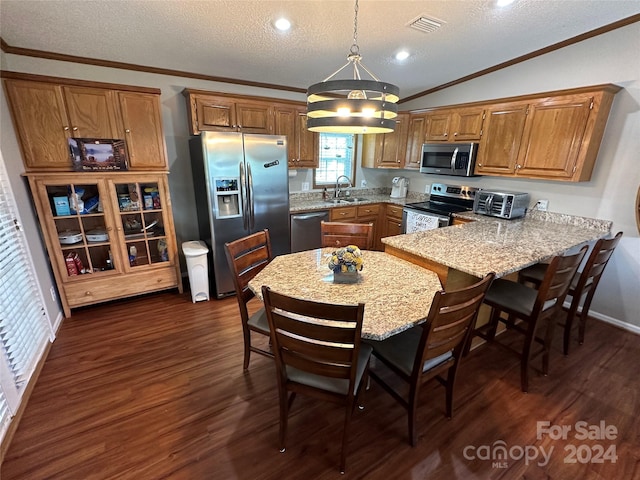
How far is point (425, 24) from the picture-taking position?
95.7 inches

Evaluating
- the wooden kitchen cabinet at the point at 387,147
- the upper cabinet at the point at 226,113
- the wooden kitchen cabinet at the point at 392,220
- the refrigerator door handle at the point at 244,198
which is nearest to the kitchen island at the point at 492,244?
the wooden kitchen cabinet at the point at 392,220

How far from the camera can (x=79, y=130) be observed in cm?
254

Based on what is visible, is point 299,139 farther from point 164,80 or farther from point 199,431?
point 199,431

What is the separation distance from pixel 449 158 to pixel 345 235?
6.96 ft

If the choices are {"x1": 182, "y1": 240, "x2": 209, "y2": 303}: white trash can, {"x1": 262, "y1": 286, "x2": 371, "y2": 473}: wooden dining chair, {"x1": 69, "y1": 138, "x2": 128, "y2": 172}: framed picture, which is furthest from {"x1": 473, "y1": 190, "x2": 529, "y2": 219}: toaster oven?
{"x1": 69, "y1": 138, "x2": 128, "y2": 172}: framed picture

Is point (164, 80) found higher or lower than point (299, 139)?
higher

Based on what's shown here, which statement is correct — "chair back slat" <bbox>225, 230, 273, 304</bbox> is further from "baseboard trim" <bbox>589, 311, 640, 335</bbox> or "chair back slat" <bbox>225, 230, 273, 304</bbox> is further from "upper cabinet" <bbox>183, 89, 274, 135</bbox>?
"baseboard trim" <bbox>589, 311, 640, 335</bbox>

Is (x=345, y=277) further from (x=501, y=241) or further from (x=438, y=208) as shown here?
(x=438, y=208)

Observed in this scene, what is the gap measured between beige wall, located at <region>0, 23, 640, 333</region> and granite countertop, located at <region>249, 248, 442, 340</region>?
2.21 meters

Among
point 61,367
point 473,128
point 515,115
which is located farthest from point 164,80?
point 515,115

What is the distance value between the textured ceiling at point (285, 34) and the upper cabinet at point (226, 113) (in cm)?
31

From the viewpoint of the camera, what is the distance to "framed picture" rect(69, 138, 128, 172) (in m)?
2.57

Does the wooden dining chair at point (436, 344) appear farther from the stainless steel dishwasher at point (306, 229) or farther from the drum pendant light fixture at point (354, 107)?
the stainless steel dishwasher at point (306, 229)

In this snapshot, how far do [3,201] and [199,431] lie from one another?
2.13 m
